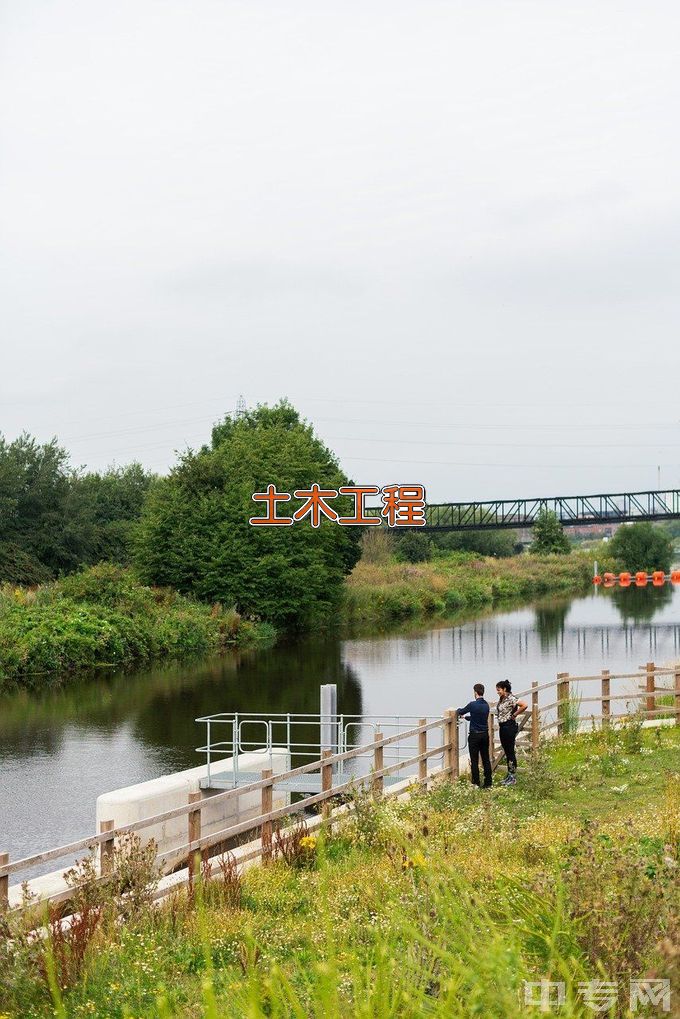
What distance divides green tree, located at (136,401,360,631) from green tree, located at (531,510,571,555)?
4739 cm

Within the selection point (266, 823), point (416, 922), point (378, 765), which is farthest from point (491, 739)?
point (416, 922)

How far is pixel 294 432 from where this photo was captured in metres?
59.3

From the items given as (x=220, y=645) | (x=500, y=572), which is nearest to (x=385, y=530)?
(x=500, y=572)

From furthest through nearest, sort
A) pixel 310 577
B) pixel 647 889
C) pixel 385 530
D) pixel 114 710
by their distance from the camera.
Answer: pixel 385 530 < pixel 310 577 < pixel 114 710 < pixel 647 889

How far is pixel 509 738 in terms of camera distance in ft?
52.6

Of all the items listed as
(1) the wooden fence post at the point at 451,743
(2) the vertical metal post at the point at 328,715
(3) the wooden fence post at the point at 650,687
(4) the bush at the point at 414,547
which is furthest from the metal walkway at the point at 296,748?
(4) the bush at the point at 414,547

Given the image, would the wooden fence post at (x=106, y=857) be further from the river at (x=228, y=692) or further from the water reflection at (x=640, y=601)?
the water reflection at (x=640, y=601)

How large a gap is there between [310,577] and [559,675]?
33.8 metres

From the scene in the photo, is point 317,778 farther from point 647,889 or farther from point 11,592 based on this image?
point 11,592

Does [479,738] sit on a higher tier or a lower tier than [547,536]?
lower

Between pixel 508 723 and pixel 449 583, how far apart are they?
54.5 metres

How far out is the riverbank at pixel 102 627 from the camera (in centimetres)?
3812

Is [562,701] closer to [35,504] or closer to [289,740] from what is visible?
[289,740]

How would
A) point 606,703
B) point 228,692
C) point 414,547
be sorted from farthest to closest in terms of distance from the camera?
point 414,547, point 228,692, point 606,703
